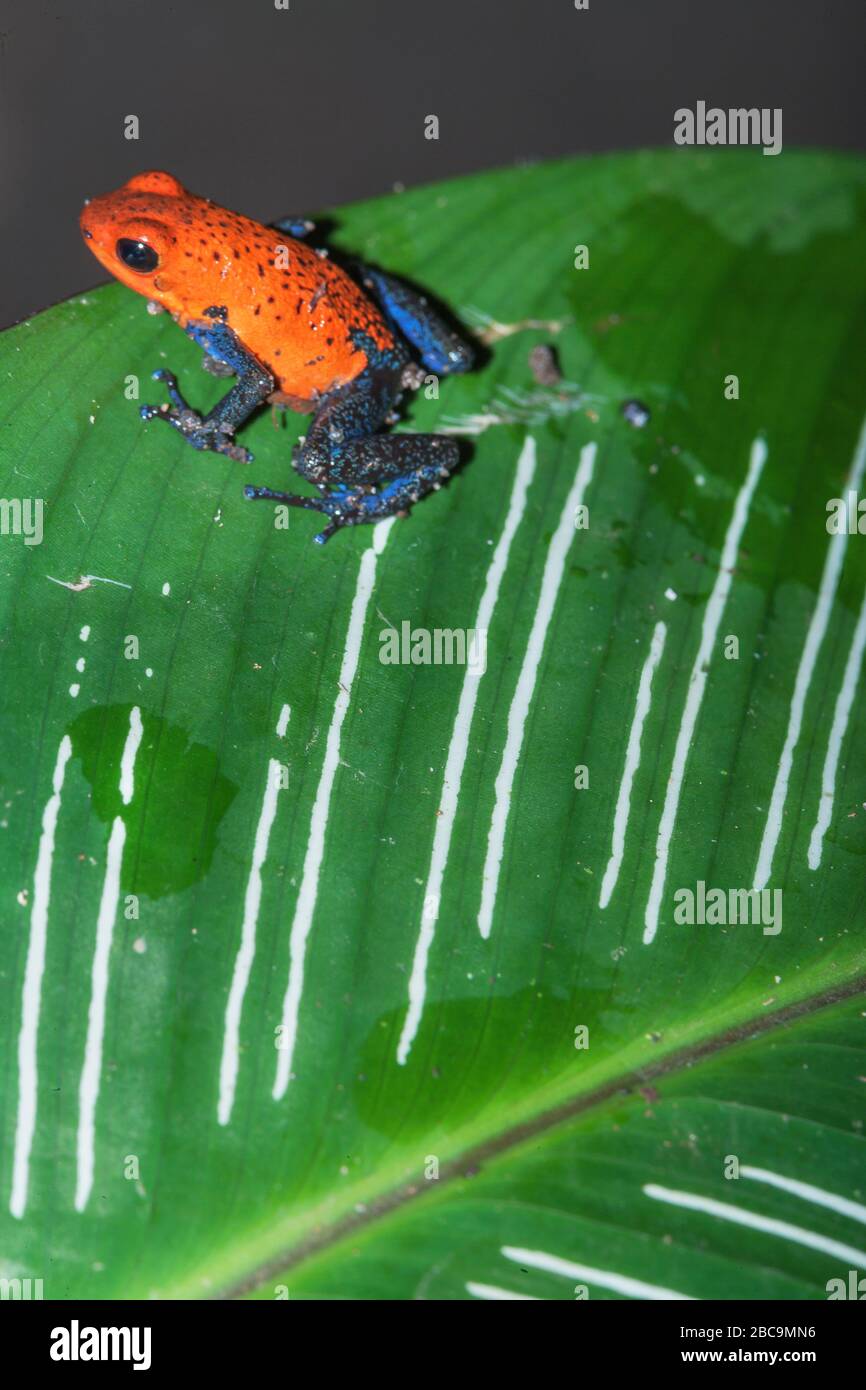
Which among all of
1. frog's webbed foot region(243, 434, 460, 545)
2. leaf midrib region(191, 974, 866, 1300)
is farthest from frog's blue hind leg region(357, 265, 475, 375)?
leaf midrib region(191, 974, 866, 1300)

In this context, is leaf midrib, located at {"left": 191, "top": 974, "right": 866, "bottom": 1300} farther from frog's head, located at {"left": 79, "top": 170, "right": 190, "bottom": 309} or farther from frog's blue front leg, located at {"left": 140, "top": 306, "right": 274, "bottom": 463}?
frog's head, located at {"left": 79, "top": 170, "right": 190, "bottom": 309}

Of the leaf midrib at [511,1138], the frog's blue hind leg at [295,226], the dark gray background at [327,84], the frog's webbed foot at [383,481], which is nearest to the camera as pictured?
the leaf midrib at [511,1138]

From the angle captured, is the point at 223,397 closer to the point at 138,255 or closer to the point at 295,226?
the point at 138,255

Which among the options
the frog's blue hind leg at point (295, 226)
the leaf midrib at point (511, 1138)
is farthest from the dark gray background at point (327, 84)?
the leaf midrib at point (511, 1138)

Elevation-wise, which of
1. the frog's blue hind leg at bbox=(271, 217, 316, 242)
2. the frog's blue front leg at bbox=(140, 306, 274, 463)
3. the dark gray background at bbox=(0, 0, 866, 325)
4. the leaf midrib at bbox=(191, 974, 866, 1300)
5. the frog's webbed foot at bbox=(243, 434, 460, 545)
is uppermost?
the dark gray background at bbox=(0, 0, 866, 325)

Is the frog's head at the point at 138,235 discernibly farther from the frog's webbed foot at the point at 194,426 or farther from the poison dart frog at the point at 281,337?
the frog's webbed foot at the point at 194,426
